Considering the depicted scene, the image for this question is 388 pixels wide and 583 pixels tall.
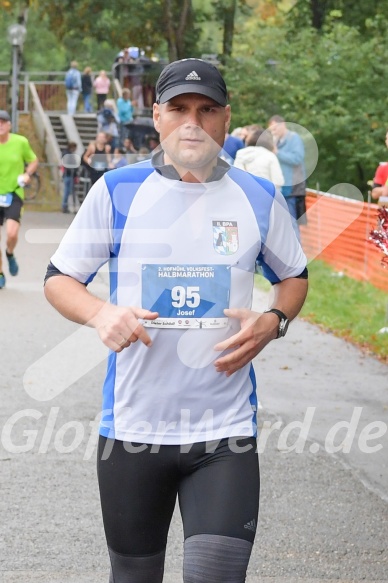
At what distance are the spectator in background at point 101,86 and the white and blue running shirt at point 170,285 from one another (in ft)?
116

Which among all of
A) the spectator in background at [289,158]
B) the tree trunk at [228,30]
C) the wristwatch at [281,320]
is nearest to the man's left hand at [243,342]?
the wristwatch at [281,320]

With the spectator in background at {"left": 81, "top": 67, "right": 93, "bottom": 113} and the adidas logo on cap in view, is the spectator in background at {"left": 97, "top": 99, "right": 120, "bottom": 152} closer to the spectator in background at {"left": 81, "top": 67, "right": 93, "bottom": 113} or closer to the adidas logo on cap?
the spectator in background at {"left": 81, "top": 67, "right": 93, "bottom": 113}

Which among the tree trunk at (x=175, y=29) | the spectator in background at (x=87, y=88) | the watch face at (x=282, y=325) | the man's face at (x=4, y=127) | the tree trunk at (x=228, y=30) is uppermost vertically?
the watch face at (x=282, y=325)

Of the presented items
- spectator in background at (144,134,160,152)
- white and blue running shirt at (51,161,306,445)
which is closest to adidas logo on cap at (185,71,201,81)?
white and blue running shirt at (51,161,306,445)

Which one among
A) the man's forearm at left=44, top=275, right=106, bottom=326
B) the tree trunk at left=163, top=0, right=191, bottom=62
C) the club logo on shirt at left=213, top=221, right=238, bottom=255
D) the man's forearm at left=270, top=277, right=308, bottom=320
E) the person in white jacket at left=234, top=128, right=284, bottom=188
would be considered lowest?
the tree trunk at left=163, top=0, right=191, bottom=62

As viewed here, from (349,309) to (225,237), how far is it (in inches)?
401

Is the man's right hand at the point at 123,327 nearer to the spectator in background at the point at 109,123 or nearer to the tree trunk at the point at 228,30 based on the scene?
the spectator in background at the point at 109,123

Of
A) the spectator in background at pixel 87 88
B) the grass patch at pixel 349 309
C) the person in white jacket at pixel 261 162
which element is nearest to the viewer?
the grass patch at pixel 349 309

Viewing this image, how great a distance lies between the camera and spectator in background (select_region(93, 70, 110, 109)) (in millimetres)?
38906

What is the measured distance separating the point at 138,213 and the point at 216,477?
803 millimetres

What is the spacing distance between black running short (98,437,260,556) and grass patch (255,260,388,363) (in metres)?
7.47

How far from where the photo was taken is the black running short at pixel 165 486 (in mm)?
3725

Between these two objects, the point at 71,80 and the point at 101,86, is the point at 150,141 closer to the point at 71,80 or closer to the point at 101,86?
the point at 101,86

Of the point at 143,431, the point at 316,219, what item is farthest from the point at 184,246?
the point at 316,219
